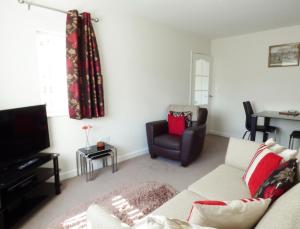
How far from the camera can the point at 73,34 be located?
2465 mm

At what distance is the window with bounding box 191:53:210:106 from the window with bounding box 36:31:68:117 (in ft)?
9.81

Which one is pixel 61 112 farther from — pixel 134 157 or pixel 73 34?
pixel 134 157

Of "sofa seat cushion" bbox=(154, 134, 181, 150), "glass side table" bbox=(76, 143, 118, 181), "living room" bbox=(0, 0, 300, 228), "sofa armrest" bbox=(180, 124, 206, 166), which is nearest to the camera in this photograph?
"living room" bbox=(0, 0, 300, 228)

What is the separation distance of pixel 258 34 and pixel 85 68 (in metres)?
3.75

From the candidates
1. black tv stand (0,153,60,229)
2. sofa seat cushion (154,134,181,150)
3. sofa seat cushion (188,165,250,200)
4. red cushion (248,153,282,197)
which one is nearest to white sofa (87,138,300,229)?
sofa seat cushion (188,165,250,200)

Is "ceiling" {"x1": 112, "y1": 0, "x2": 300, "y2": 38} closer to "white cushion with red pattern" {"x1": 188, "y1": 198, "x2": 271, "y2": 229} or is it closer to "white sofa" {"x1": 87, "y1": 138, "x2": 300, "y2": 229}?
"white sofa" {"x1": 87, "y1": 138, "x2": 300, "y2": 229}

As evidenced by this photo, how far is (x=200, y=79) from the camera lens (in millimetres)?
4828

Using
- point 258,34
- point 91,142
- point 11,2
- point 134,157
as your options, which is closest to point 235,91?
point 258,34

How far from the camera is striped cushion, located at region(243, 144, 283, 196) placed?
4.71 ft

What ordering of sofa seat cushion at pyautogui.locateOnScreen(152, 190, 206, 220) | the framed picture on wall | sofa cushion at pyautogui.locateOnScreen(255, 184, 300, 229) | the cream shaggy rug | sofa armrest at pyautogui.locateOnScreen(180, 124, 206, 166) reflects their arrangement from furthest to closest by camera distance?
1. the framed picture on wall
2. sofa armrest at pyautogui.locateOnScreen(180, 124, 206, 166)
3. the cream shaggy rug
4. sofa seat cushion at pyautogui.locateOnScreen(152, 190, 206, 220)
5. sofa cushion at pyautogui.locateOnScreen(255, 184, 300, 229)

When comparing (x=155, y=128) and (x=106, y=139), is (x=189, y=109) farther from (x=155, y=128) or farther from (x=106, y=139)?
(x=106, y=139)

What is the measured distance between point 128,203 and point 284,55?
407 centimetres

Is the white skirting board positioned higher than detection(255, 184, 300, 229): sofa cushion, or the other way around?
detection(255, 184, 300, 229): sofa cushion

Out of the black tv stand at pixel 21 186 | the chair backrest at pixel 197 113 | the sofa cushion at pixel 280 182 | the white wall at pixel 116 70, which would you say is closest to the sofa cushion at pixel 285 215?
the sofa cushion at pixel 280 182
